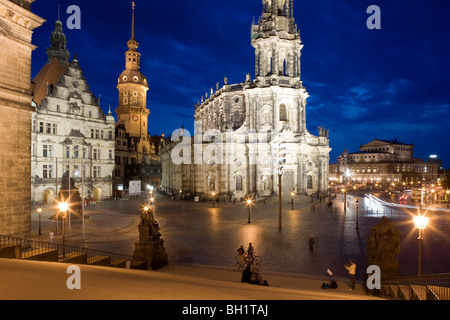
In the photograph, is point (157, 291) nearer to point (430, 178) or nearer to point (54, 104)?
point (54, 104)

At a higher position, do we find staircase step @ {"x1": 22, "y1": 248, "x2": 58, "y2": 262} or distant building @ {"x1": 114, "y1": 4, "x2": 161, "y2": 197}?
distant building @ {"x1": 114, "y1": 4, "x2": 161, "y2": 197}

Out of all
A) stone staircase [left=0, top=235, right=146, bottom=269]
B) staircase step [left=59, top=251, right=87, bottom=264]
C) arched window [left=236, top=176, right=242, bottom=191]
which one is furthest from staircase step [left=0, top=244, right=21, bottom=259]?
arched window [left=236, top=176, right=242, bottom=191]

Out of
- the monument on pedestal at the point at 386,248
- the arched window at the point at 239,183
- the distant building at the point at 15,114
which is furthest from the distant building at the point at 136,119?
the monument on pedestal at the point at 386,248

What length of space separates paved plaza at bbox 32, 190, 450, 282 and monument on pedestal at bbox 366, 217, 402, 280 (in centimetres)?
224

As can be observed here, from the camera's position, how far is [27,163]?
52.6ft

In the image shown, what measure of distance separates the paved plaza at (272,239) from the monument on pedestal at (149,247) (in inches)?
50.7

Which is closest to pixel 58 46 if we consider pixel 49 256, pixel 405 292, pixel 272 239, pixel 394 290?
pixel 272 239

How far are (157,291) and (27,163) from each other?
13.0m

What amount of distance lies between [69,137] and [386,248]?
4607cm

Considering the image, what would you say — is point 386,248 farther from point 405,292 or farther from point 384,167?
point 384,167

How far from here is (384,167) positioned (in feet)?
402

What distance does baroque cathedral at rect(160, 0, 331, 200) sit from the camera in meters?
50.2

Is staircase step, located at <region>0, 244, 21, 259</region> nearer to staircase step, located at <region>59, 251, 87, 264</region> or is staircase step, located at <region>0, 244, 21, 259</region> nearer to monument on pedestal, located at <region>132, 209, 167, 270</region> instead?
staircase step, located at <region>59, 251, 87, 264</region>

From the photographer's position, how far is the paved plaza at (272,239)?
16.0 metres
